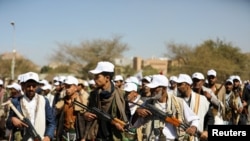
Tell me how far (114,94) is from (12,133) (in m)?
1.21

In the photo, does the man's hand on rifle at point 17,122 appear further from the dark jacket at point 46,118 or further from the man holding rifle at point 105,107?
the man holding rifle at point 105,107

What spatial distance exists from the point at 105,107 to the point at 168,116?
72cm

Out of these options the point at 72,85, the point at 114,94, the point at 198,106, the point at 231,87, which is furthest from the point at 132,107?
the point at 231,87

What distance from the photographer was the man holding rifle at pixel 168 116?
5.13 metres

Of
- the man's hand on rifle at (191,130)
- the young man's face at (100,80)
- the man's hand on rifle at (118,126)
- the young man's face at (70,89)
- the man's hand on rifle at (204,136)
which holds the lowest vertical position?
the man's hand on rifle at (204,136)

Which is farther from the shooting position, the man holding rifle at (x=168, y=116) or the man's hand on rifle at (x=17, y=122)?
the man holding rifle at (x=168, y=116)

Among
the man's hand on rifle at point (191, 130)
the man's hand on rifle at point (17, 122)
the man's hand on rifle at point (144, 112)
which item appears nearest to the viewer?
the man's hand on rifle at point (17, 122)

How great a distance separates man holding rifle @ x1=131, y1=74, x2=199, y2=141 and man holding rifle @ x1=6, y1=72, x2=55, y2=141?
113 cm

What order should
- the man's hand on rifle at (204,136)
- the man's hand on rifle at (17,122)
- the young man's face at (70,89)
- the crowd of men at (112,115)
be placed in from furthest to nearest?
the young man's face at (70,89) → the man's hand on rifle at (204,136) → the crowd of men at (112,115) → the man's hand on rifle at (17,122)

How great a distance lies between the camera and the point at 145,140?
5594 mm

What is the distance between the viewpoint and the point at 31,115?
4953 millimetres

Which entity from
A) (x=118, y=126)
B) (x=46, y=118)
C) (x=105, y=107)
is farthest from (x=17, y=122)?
(x=118, y=126)

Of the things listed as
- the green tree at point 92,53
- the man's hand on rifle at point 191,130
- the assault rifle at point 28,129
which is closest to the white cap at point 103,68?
the assault rifle at point 28,129

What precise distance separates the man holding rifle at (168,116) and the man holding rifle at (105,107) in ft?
1.44
